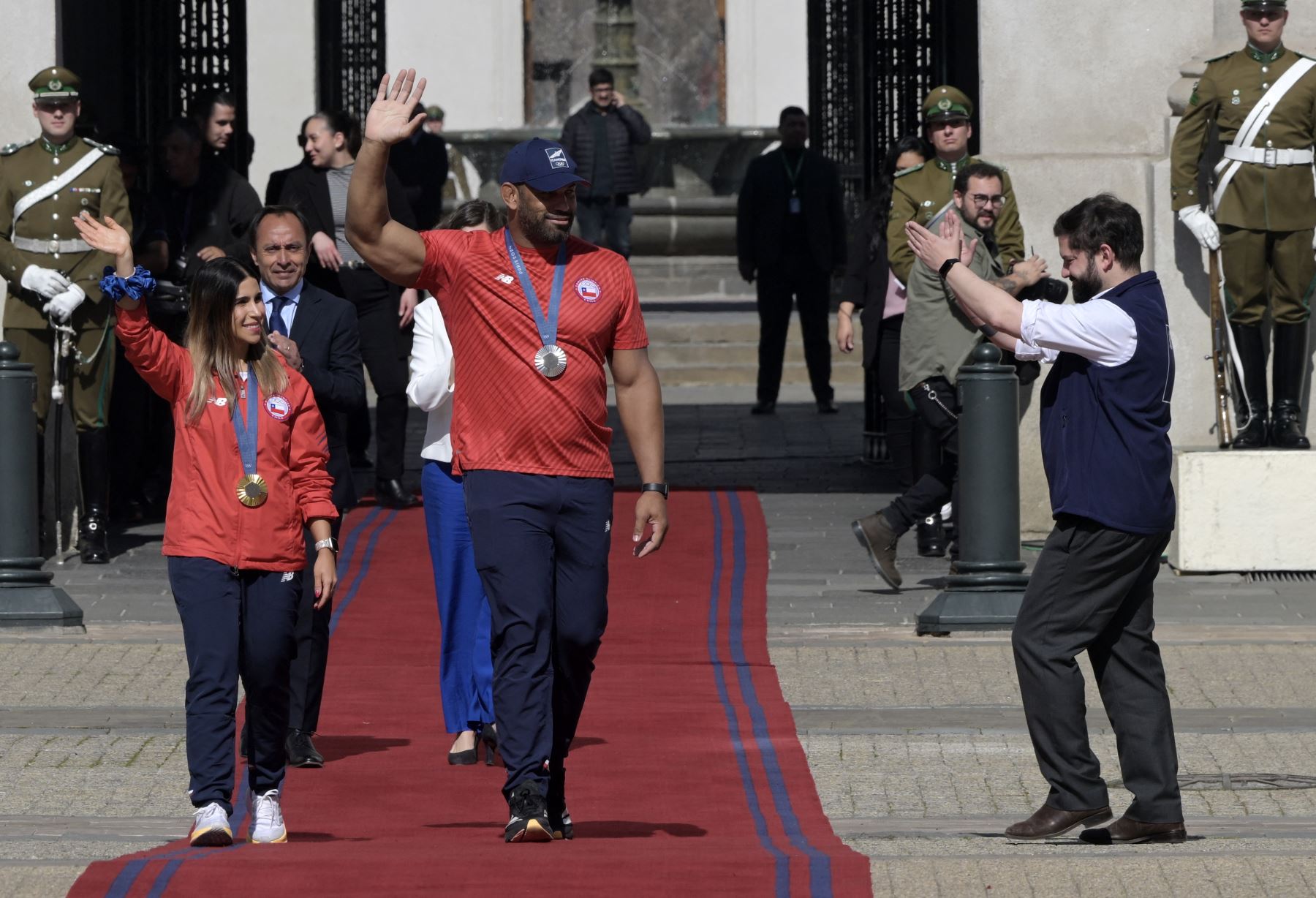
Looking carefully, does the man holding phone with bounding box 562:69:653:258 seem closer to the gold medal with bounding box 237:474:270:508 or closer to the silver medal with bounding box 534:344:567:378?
the gold medal with bounding box 237:474:270:508

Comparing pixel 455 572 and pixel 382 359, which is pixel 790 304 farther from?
pixel 455 572

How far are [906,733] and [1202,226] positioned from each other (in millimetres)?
4341

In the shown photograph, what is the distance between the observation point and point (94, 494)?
39.1ft

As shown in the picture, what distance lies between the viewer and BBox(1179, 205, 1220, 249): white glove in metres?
11.5

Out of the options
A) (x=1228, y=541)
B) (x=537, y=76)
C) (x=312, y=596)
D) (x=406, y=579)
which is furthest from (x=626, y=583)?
(x=537, y=76)

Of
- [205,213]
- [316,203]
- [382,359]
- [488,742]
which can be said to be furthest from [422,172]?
[488,742]

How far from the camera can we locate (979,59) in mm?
12312

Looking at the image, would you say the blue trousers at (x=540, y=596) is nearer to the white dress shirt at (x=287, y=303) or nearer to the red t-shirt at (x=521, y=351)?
the red t-shirt at (x=521, y=351)

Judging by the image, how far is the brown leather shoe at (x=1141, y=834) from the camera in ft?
21.0

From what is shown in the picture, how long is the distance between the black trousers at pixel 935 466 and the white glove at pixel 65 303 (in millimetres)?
3897

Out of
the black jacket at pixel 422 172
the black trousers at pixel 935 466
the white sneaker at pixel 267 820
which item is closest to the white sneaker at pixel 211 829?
the white sneaker at pixel 267 820

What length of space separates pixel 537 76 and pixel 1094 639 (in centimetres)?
3350

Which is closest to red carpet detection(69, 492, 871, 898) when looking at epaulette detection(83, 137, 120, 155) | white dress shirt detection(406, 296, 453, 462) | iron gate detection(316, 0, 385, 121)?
white dress shirt detection(406, 296, 453, 462)

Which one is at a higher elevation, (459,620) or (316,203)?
(316,203)
